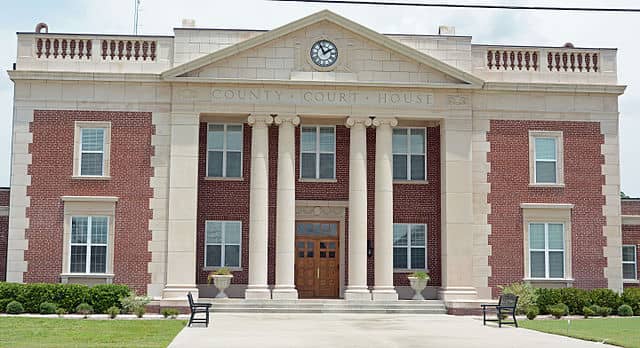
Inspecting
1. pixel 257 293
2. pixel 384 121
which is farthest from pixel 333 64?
pixel 257 293

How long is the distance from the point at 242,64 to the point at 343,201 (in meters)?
7.00

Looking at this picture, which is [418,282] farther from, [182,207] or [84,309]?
[84,309]

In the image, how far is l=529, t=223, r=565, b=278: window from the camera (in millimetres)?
36219

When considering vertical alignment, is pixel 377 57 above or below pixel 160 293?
above

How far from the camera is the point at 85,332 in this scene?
23.8m

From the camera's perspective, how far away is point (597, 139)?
121ft

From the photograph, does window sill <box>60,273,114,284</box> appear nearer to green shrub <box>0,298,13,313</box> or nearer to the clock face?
green shrub <box>0,298,13,313</box>

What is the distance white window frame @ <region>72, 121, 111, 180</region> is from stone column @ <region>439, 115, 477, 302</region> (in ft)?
43.0

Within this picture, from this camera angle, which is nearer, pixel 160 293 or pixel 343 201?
pixel 160 293

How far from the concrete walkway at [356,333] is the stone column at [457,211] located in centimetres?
357

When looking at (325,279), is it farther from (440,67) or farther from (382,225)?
(440,67)

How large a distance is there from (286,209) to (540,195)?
33.5 feet

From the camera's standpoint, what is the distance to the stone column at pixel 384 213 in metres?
35.3

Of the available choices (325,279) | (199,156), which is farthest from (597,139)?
(199,156)
